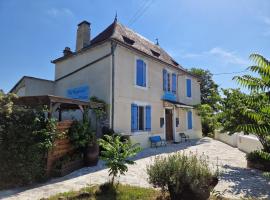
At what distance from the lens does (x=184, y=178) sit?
185 inches

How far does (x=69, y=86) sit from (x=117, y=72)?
4252 mm

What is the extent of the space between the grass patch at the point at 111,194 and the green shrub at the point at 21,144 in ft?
5.26

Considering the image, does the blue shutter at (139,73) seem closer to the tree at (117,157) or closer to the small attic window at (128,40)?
the small attic window at (128,40)

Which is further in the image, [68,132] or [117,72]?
A: [117,72]

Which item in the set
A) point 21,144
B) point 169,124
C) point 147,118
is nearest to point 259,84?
point 21,144

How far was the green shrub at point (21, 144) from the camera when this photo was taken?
628 cm

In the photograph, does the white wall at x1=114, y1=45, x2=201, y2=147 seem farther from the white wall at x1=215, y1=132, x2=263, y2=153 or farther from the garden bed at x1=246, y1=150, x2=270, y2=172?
the garden bed at x1=246, y1=150, x2=270, y2=172

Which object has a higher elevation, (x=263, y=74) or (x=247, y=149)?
(x=263, y=74)

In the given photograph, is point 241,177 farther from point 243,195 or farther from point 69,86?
point 69,86

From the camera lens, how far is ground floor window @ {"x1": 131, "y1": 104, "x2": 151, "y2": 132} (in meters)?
14.0

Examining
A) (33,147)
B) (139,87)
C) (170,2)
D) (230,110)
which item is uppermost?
(170,2)

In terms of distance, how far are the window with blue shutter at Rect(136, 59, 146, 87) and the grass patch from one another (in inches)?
366

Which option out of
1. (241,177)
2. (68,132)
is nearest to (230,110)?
(241,177)

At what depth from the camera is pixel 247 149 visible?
45.0 ft
